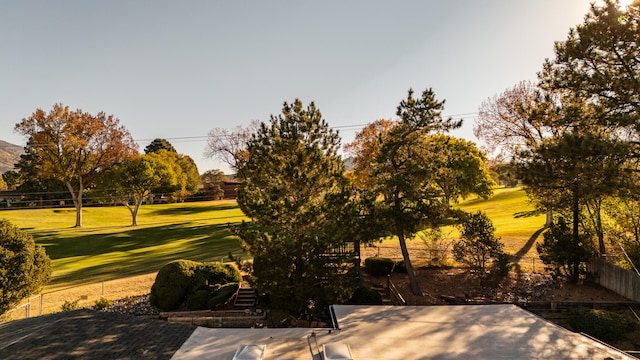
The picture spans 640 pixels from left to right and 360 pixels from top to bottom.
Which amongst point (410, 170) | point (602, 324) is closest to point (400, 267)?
point (410, 170)

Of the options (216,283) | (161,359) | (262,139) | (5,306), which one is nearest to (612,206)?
(262,139)

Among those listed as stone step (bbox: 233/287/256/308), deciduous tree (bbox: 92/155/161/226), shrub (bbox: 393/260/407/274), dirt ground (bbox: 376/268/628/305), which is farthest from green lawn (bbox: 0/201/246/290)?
dirt ground (bbox: 376/268/628/305)

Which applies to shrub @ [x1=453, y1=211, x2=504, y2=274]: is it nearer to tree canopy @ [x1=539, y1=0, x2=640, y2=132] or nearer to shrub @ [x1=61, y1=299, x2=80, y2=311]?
tree canopy @ [x1=539, y1=0, x2=640, y2=132]

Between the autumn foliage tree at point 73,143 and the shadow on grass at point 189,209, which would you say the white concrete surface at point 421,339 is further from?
the shadow on grass at point 189,209

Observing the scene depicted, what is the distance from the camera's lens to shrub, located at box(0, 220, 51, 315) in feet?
55.6

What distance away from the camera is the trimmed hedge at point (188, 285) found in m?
19.7

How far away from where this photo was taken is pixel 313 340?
448 inches

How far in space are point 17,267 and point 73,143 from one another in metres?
30.8

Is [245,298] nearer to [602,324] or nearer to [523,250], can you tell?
[602,324]

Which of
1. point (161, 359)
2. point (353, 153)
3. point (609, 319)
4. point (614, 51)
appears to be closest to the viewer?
point (161, 359)

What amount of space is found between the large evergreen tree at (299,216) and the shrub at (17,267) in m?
10.6

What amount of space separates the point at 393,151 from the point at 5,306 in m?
20.5

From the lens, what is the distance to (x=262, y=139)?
19.2 meters

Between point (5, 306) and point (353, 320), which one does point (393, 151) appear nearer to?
point (353, 320)
